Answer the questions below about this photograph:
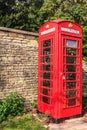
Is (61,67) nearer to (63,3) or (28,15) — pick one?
(28,15)

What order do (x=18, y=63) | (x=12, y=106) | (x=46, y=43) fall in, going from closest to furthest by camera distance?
1. (x=46, y=43)
2. (x=12, y=106)
3. (x=18, y=63)

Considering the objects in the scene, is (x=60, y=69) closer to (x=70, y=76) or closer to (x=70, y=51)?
(x=70, y=76)

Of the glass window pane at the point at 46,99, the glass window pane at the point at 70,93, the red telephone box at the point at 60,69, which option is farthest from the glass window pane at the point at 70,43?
the glass window pane at the point at 46,99

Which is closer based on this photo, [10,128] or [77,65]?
[10,128]

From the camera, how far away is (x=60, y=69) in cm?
724

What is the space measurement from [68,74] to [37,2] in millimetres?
11721

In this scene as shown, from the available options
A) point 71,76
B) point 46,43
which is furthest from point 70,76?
point 46,43

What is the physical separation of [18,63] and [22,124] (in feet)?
6.83

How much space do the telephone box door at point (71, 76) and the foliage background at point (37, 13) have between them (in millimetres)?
7560

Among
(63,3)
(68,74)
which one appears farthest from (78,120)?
(63,3)

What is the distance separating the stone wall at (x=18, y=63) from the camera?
8172 mm

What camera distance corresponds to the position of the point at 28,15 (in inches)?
612

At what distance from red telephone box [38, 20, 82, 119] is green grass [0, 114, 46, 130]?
0.49 meters

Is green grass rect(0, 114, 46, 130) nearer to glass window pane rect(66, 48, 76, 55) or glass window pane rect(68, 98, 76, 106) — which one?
glass window pane rect(68, 98, 76, 106)
